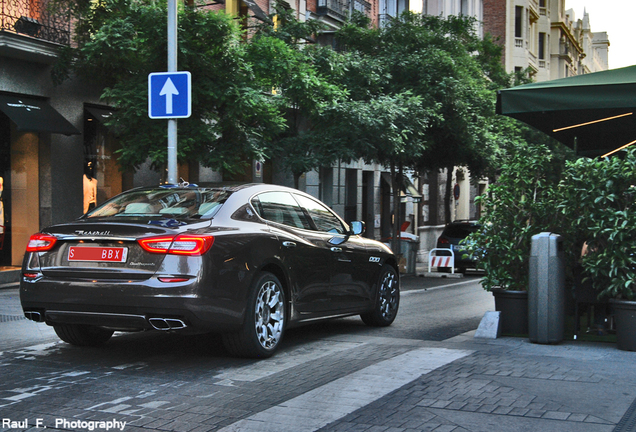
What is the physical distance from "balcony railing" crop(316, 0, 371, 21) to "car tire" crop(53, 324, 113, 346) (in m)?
20.2

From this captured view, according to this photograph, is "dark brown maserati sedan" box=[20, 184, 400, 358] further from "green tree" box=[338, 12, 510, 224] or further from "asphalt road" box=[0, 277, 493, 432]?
"green tree" box=[338, 12, 510, 224]

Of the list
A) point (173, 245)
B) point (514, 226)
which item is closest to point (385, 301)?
point (514, 226)

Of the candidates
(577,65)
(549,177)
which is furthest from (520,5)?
(549,177)

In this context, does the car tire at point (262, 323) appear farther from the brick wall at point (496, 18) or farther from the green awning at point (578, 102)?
the brick wall at point (496, 18)

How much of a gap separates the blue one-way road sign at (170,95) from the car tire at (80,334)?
3.45m

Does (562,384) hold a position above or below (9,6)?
below

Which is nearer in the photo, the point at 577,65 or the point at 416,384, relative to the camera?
the point at 416,384

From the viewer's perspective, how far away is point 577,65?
3238 inches

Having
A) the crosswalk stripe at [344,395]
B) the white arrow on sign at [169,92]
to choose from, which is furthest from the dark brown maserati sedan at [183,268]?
the white arrow on sign at [169,92]

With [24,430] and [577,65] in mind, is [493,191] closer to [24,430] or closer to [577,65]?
[24,430]

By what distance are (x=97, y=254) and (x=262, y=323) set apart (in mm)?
1532

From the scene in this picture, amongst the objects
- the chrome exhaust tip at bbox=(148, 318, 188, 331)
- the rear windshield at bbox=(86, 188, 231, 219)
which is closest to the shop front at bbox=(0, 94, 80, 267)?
the rear windshield at bbox=(86, 188, 231, 219)

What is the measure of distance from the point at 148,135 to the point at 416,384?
9.14 metres

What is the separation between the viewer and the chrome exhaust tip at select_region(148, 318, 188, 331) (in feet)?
→ 20.4
